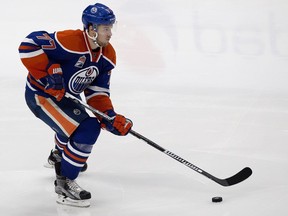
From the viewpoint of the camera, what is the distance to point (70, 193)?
339cm

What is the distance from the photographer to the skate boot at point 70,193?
3.36 meters

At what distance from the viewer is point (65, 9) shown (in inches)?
267

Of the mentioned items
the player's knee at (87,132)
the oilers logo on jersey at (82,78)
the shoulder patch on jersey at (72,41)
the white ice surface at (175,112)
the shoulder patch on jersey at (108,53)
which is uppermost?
the shoulder patch on jersey at (72,41)

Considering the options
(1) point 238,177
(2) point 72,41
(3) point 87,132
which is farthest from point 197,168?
(2) point 72,41

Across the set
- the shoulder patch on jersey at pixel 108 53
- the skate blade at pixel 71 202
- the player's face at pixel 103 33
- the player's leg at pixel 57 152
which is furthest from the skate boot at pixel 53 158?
the player's face at pixel 103 33

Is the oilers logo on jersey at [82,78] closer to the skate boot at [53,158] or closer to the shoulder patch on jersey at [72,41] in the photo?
the shoulder patch on jersey at [72,41]

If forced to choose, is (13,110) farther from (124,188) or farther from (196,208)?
(196,208)

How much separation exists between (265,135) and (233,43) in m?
1.91

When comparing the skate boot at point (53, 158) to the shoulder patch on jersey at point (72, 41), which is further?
the skate boot at point (53, 158)

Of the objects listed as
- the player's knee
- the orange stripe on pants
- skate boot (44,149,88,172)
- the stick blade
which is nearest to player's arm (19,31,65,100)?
the orange stripe on pants

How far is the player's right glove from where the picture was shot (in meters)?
3.39

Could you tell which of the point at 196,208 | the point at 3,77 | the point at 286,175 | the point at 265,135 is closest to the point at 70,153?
the point at 196,208

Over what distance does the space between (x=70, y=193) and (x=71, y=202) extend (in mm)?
45

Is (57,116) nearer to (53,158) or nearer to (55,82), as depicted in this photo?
(55,82)
